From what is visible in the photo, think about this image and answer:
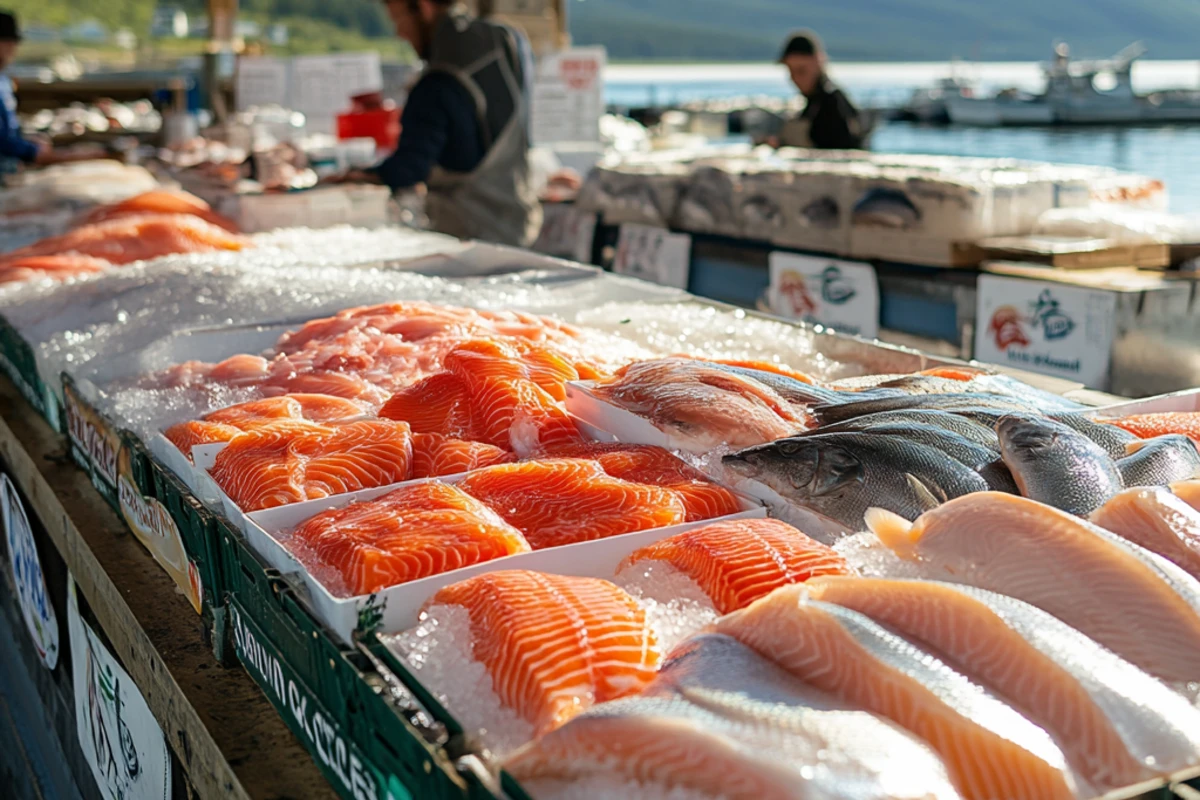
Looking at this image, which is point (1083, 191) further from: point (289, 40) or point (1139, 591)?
point (289, 40)

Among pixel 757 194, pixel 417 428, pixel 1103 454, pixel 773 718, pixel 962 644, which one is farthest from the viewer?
pixel 757 194

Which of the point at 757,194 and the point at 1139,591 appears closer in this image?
the point at 1139,591

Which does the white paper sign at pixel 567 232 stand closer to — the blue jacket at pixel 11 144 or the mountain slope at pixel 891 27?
the blue jacket at pixel 11 144

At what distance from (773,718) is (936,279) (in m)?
4.12

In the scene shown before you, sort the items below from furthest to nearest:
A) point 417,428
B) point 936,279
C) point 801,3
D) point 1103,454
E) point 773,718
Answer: point 801,3
point 936,279
point 417,428
point 1103,454
point 773,718

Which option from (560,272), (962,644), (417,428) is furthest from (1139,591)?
(560,272)

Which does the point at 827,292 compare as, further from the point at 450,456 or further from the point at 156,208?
the point at 450,456

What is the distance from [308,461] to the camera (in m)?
1.84

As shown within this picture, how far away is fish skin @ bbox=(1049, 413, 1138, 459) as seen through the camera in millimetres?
1667

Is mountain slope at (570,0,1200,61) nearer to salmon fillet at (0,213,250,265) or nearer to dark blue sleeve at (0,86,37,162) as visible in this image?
dark blue sleeve at (0,86,37,162)

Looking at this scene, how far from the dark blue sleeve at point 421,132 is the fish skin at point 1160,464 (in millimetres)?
4160

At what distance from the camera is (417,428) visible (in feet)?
6.98

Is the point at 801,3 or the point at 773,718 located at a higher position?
the point at 801,3

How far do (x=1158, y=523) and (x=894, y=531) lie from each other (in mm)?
311
